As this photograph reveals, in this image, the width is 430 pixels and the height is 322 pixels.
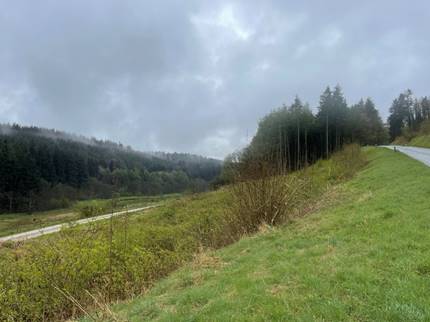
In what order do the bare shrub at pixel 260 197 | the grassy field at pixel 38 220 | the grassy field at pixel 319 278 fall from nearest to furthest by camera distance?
the grassy field at pixel 319 278 → the bare shrub at pixel 260 197 → the grassy field at pixel 38 220

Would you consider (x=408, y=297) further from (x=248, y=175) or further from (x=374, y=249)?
(x=248, y=175)

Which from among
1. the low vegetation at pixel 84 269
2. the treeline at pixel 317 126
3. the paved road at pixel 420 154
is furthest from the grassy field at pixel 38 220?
the treeline at pixel 317 126

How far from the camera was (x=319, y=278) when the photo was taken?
472 centimetres

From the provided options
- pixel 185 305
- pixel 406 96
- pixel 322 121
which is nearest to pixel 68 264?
pixel 185 305

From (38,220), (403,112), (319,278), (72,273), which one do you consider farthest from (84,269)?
(403,112)

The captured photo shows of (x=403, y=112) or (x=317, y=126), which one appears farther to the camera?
(x=403, y=112)

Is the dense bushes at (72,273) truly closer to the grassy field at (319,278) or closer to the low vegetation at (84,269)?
the low vegetation at (84,269)

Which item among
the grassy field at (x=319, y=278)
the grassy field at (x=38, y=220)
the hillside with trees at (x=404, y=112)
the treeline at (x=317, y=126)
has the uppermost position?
the hillside with trees at (x=404, y=112)

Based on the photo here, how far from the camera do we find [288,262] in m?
5.84

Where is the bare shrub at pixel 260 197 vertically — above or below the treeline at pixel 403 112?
below

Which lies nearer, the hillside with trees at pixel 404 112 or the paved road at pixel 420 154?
the paved road at pixel 420 154

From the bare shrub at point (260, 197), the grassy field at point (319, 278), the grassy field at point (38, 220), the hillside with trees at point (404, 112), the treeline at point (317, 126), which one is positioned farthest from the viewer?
the hillside with trees at point (404, 112)

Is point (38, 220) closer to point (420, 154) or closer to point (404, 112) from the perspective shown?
point (420, 154)

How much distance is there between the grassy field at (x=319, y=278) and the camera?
381 centimetres
